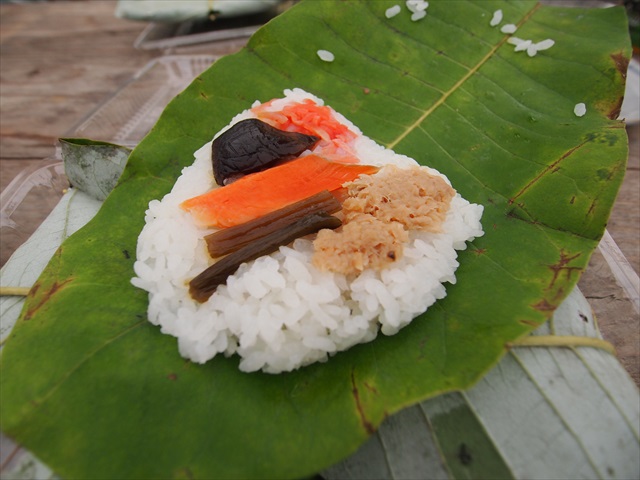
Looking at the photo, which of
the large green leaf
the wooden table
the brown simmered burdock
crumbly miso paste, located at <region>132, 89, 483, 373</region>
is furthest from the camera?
the wooden table

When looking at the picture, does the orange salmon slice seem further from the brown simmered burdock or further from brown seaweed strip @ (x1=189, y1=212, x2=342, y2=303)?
brown seaweed strip @ (x1=189, y1=212, x2=342, y2=303)

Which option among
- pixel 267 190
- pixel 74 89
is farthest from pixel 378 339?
pixel 74 89

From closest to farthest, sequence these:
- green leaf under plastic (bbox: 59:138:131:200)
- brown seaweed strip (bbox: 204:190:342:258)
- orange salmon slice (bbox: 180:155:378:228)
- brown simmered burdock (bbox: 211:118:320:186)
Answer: brown seaweed strip (bbox: 204:190:342:258) → orange salmon slice (bbox: 180:155:378:228) → brown simmered burdock (bbox: 211:118:320:186) → green leaf under plastic (bbox: 59:138:131:200)

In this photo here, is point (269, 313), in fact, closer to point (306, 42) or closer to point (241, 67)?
point (241, 67)

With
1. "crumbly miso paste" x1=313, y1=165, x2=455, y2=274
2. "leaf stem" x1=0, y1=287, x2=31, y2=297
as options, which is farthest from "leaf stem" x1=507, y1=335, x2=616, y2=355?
"leaf stem" x1=0, y1=287, x2=31, y2=297

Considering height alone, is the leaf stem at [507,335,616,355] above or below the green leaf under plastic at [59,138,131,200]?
below

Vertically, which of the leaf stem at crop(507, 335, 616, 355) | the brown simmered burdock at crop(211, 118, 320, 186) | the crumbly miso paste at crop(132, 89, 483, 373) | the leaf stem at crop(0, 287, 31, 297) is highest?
the brown simmered burdock at crop(211, 118, 320, 186)

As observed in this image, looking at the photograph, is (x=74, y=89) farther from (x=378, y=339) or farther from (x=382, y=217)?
(x=378, y=339)
